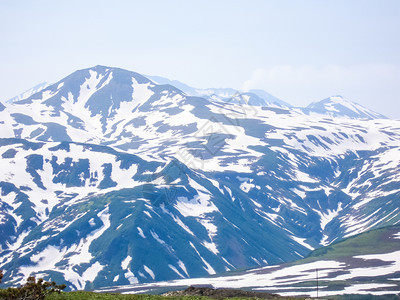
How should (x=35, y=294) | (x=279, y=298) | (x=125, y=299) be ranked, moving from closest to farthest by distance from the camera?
1. (x=35, y=294)
2. (x=125, y=299)
3. (x=279, y=298)

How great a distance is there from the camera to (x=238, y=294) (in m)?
85.7

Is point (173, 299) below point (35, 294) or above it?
below

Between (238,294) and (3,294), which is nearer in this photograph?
(3,294)

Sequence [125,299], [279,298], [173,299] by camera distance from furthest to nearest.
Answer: [279,298]
[173,299]
[125,299]

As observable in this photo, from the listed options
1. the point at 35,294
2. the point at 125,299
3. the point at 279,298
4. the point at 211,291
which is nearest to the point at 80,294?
the point at 125,299

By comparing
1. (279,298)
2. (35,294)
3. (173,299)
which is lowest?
(279,298)

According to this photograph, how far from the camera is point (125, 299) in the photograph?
6662 cm

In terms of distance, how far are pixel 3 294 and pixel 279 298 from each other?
40.9 metres

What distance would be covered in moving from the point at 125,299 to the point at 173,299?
7.50 m

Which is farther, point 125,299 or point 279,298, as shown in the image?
point 279,298

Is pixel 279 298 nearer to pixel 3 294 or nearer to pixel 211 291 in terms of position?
pixel 211 291

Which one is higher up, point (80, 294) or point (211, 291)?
point (80, 294)

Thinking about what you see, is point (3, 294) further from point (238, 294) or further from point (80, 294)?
point (238, 294)

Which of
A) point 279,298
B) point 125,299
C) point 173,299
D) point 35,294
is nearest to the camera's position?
point 35,294
